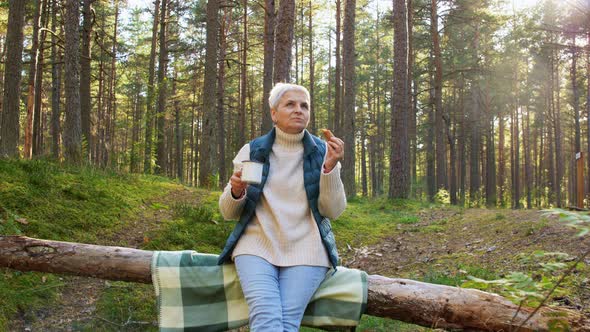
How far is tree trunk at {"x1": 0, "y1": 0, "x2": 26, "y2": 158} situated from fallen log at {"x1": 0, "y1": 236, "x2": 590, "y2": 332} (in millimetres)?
5321

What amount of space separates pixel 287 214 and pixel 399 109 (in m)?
10.9

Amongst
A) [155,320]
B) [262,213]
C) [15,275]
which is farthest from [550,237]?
[15,275]

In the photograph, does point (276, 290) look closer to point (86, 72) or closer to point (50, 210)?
point (50, 210)

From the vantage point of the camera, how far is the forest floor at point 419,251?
4055 millimetres

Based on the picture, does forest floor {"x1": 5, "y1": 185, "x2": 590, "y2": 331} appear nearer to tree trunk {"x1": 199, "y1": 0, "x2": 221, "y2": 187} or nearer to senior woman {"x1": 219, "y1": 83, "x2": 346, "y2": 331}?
senior woman {"x1": 219, "y1": 83, "x2": 346, "y2": 331}

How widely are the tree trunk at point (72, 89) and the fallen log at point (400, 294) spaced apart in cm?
573

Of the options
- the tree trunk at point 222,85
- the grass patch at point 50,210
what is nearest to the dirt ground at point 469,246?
the grass patch at point 50,210

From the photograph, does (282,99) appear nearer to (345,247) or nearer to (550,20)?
(345,247)

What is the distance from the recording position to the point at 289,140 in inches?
134

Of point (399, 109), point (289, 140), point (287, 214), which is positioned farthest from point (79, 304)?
point (399, 109)

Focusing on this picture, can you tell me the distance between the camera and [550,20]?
84.7 feet

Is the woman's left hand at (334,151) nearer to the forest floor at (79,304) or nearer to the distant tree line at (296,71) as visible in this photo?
the forest floor at (79,304)

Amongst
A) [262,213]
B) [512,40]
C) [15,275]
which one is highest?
[512,40]

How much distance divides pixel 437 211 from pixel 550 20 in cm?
2012
